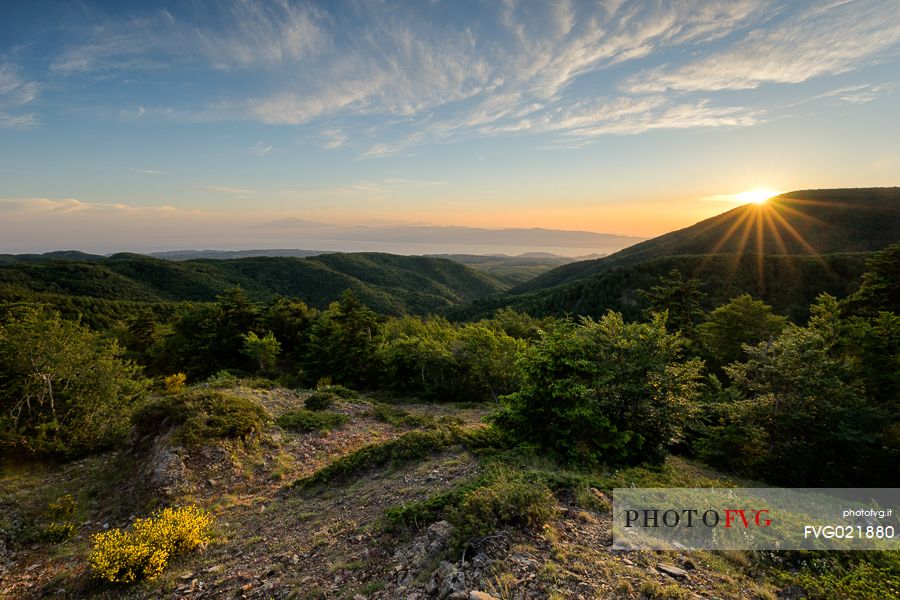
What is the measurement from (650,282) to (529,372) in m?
67.7

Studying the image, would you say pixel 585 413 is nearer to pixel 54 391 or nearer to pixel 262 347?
pixel 54 391

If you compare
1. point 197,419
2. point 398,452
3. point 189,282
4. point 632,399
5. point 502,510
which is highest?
point 189,282

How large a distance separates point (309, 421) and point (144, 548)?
9.35m

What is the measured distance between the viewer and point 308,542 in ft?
25.6

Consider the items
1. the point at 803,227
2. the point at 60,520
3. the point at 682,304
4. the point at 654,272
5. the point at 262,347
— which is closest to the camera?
the point at 60,520

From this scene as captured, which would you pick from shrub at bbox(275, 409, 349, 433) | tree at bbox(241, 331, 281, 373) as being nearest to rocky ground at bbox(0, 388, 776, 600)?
shrub at bbox(275, 409, 349, 433)

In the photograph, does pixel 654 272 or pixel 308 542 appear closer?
pixel 308 542

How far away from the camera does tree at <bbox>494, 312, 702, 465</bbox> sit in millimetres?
10750

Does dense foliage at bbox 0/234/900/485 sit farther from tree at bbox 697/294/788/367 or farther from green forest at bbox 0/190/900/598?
tree at bbox 697/294/788/367

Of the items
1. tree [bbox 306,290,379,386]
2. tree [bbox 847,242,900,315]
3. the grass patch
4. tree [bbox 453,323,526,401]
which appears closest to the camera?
the grass patch

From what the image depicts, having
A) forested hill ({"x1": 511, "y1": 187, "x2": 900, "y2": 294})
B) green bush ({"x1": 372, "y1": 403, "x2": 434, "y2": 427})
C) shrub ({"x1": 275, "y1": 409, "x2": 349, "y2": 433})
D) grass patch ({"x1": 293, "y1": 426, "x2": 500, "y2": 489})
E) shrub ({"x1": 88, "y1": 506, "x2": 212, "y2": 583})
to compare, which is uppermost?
forested hill ({"x1": 511, "y1": 187, "x2": 900, "y2": 294})

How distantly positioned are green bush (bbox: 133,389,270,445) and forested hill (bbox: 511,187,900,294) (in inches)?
3483

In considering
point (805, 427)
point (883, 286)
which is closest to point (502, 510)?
point (805, 427)

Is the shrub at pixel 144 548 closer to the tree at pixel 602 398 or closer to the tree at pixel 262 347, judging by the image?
the tree at pixel 602 398
